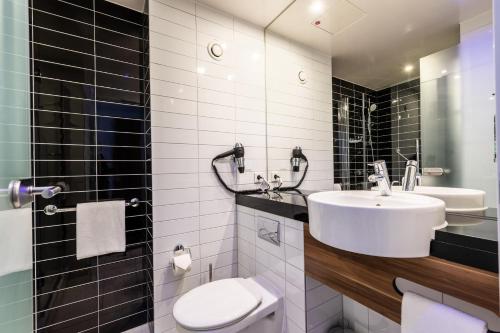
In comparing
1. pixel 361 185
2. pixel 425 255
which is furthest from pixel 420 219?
pixel 361 185

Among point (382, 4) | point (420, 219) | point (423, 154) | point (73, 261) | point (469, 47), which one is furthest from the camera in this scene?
point (73, 261)

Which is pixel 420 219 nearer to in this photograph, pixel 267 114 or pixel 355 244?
pixel 355 244

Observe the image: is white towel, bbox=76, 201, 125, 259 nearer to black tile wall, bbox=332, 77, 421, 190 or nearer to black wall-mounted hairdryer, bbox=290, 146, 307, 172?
black wall-mounted hairdryer, bbox=290, 146, 307, 172

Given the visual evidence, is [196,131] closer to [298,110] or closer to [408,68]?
[298,110]

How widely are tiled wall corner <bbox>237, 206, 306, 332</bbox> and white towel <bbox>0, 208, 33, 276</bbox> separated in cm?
113

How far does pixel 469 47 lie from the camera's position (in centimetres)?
92

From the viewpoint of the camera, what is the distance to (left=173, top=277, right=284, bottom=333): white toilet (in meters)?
1.05

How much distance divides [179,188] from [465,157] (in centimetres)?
149

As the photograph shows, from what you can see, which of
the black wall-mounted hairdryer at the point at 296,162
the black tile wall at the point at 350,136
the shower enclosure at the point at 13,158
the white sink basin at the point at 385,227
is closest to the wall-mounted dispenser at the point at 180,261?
the shower enclosure at the point at 13,158

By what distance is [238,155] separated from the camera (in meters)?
1.66

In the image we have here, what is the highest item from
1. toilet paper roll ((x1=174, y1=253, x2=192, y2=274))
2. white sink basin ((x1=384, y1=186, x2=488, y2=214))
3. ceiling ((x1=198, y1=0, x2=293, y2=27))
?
ceiling ((x1=198, y1=0, x2=293, y2=27))

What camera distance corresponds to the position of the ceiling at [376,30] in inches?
39.5

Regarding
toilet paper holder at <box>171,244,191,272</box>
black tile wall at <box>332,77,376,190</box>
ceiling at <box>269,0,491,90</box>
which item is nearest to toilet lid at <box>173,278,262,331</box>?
toilet paper holder at <box>171,244,191,272</box>

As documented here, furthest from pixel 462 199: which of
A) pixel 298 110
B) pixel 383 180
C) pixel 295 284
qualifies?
pixel 298 110
